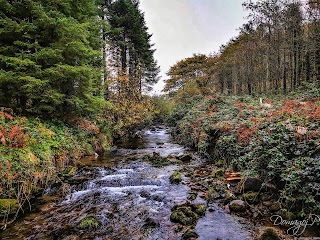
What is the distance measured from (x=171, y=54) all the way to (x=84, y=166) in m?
35.1

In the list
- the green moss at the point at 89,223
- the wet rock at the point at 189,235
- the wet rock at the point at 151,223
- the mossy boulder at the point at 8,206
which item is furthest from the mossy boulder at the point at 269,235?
the mossy boulder at the point at 8,206

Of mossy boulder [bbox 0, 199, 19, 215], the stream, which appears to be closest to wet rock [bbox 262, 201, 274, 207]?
the stream

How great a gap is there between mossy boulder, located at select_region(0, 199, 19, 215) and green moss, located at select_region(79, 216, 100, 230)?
64.2 inches

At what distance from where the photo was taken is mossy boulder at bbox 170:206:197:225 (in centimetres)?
439

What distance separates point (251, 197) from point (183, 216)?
1795mm

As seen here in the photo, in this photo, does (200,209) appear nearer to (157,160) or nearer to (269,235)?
(269,235)

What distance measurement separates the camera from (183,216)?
14.7 feet

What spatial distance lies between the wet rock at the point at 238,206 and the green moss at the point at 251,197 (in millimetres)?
227

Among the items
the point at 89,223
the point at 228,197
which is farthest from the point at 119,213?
the point at 228,197

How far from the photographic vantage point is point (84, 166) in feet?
28.4

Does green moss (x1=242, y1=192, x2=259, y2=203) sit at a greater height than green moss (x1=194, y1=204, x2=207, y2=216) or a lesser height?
greater

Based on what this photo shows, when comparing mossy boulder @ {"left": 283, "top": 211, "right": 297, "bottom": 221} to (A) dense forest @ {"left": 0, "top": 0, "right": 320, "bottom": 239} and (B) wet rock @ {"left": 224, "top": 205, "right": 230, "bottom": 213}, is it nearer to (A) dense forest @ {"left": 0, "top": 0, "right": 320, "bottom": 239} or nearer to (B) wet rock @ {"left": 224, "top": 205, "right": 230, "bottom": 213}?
(A) dense forest @ {"left": 0, "top": 0, "right": 320, "bottom": 239}

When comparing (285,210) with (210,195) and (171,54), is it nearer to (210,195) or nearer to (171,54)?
(210,195)

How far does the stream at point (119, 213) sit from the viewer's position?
161 inches
